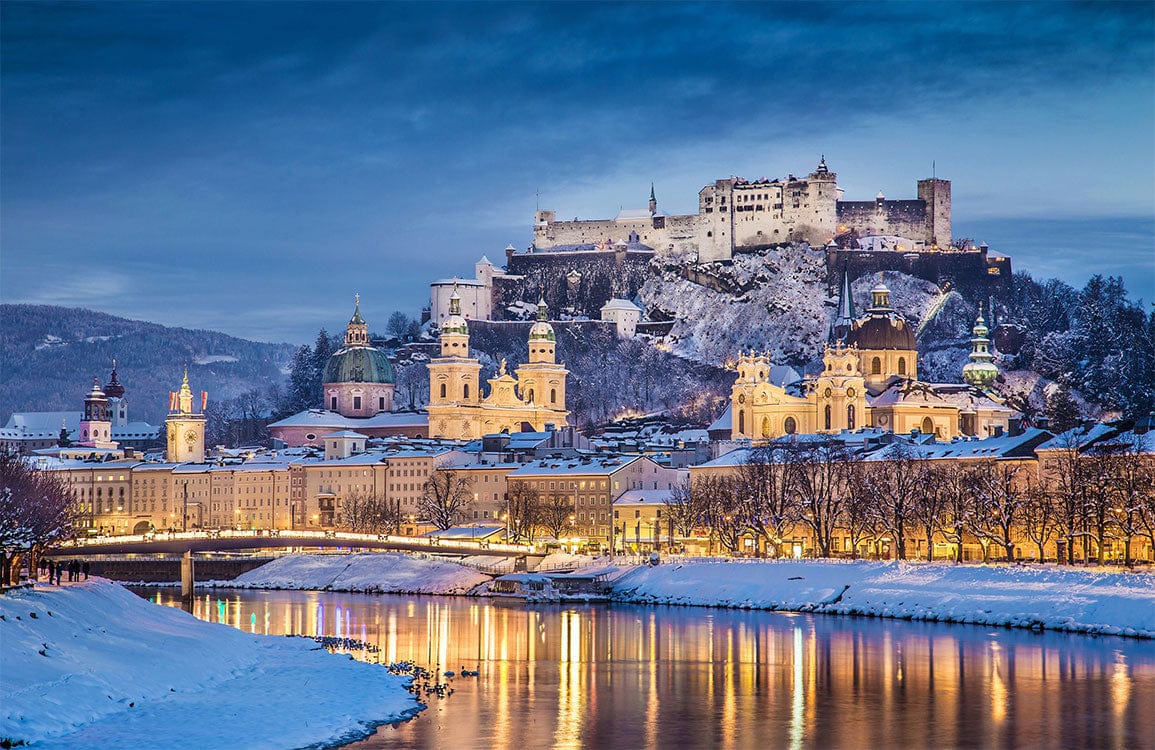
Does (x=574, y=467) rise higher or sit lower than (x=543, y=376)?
lower

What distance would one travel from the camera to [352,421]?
149 m

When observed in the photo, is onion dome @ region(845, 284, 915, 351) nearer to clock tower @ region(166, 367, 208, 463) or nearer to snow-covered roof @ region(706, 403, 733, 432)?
snow-covered roof @ region(706, 403, 733, 432)

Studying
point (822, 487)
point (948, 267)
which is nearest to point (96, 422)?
point (948, 267)

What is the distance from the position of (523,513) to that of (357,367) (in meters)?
50.6

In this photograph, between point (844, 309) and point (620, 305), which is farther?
point (620, 305)

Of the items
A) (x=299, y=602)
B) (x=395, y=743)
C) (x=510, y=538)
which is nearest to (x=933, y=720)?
(x=395, y=743)

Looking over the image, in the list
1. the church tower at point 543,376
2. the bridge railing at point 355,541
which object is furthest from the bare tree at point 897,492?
the church tower at point 543,376

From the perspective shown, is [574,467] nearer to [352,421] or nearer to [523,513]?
[523,513]

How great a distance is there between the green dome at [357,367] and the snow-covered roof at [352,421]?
A: 10.9ft

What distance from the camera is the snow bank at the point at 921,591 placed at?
5672cm

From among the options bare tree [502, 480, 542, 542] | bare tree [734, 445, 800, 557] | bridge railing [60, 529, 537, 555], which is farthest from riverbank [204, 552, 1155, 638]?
bare tree [502, 480, 542, 542]

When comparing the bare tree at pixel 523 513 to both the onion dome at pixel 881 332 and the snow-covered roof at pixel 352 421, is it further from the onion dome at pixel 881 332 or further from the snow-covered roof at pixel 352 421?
the snow-covered roof at pixel 352 421

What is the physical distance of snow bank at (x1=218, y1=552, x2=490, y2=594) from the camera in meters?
82.8

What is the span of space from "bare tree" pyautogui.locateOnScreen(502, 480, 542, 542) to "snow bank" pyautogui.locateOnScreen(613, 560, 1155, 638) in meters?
24.0
